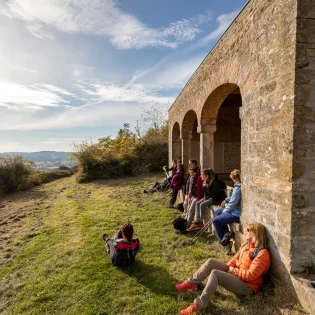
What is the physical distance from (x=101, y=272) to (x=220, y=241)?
219 centimetres

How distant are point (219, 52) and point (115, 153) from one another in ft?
47.0

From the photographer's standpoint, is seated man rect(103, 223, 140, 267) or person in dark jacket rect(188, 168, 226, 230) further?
person in dark jacket rect(188, 168, 226, 230)

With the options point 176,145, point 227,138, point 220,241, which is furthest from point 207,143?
point 176,145

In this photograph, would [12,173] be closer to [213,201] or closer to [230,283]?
[213,201]

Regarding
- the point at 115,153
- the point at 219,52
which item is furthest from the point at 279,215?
the point at 115,153

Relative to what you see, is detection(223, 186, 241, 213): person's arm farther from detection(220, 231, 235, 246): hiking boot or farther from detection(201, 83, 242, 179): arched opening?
detection(201, 83, 242, 179): arched opening

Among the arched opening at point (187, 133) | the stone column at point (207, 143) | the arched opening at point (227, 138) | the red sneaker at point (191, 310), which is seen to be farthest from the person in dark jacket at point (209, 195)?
the arched opening at point (227, 138)

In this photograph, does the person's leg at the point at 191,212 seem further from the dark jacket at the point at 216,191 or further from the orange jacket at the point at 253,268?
the orange jacket at the point at 253,268

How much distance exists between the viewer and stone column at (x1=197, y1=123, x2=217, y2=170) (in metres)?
6.83

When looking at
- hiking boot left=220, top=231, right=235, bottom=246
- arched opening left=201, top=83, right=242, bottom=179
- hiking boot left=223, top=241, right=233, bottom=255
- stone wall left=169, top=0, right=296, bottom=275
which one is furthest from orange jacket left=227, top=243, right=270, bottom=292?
arched opening left=201, top=83, right=242, bottom=179

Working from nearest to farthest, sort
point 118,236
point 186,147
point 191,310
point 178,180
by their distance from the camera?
1. point 191,310
2. point 118,236
3. point 178,180
4. point 186,147

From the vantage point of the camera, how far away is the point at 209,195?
17.6ft

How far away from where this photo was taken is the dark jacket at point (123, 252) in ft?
13.4

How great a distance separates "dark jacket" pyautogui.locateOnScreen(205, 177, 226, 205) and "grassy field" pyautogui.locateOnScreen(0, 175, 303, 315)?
88 centimetres
